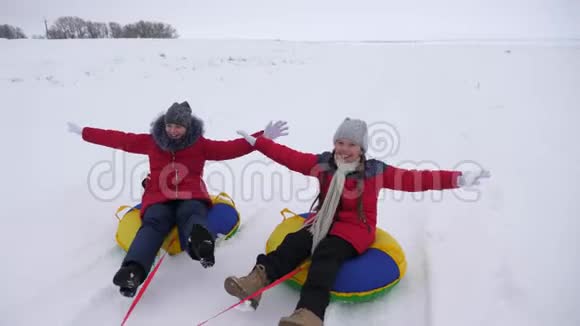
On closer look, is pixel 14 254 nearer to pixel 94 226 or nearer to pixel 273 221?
pixel 94 226

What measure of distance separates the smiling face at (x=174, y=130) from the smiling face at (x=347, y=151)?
3.69ft

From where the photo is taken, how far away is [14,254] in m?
2.84

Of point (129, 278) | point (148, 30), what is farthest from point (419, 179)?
point (148, 30)

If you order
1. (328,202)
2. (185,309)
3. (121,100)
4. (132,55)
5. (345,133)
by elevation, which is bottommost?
(185,309)

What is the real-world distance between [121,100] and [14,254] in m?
4.99

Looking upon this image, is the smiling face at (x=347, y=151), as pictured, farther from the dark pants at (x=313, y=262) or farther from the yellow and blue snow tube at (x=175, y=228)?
the yellow and blue snow tube at (x=175, y=228)

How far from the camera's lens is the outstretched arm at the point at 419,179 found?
2381 millimetres

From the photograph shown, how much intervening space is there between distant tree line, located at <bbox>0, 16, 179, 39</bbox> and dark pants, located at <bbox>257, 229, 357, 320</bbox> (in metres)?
29.4

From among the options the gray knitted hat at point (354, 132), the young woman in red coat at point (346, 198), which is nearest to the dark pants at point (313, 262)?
the young woman in red coat at point (346, 198)

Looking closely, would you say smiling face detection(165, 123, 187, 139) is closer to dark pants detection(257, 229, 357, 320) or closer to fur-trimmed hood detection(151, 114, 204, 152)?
fur-trimmed hood detection(151, 114, 204, 152)

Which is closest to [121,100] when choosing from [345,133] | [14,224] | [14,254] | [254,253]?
[14,224]

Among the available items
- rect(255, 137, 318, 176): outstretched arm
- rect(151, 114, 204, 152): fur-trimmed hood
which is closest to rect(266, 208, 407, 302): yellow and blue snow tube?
rect(255, 137, 318, 176): outstretched arm

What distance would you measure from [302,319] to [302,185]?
8.01 feet

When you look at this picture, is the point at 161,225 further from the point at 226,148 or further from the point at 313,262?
the point at 313,262
